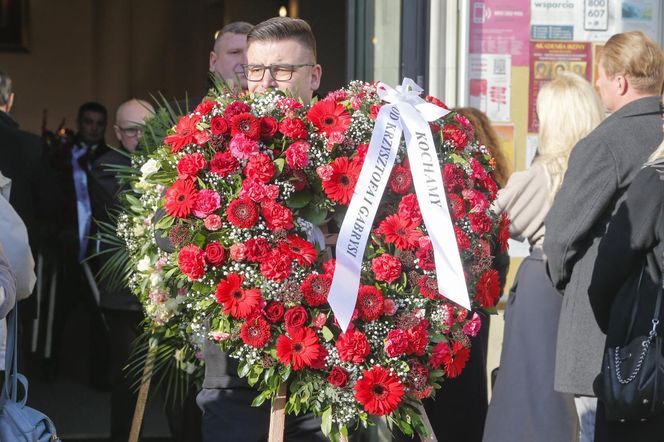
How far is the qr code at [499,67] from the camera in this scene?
6.77 meters

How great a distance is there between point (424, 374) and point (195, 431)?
86.5 inches

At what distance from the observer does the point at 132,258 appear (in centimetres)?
445

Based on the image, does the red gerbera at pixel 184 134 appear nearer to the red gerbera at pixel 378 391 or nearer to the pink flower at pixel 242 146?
the pink flower at pixel 242 146

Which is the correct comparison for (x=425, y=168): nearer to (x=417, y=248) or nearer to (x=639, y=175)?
(x=417, y=248)

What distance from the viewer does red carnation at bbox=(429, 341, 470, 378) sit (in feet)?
11.7

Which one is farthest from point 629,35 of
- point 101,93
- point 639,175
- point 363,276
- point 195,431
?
point 101,93

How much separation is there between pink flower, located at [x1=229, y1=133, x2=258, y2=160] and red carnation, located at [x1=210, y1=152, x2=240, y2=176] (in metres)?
0.02

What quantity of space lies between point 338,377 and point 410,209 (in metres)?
0.54

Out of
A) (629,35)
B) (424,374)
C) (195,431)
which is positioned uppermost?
(629,35)

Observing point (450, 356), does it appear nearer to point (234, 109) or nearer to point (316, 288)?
point (316, 288)

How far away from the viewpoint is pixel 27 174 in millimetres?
6539

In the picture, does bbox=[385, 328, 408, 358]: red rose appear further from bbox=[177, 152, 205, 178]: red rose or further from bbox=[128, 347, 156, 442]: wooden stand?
A: bbox=[128, 347, 156, 442]: wooden stand

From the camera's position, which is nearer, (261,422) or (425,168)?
(425,168)

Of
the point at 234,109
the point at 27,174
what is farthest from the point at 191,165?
the point at 27,174
